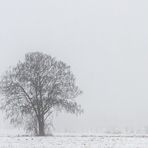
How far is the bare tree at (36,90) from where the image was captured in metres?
50.9

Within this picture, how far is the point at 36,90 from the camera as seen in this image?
2012 inches

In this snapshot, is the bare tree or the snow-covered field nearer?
the snow-covered field

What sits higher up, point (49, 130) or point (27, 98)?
point (27, 98)

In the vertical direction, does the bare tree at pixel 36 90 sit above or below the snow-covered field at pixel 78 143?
above

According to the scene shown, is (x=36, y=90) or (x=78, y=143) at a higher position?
(x=36, y=90)

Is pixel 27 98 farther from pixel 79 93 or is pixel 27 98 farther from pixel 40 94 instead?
pixel 79 93

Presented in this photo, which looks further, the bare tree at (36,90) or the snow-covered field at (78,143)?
the bare tree at (36,90)

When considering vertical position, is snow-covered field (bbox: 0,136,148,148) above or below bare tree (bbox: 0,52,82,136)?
below

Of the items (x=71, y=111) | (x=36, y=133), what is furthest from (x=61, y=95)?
(x=36, y=133)

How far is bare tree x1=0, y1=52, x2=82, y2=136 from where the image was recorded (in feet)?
167

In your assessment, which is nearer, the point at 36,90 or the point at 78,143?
the point at 78,143

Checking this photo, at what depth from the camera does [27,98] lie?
170 feet

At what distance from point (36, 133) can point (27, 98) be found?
4.40 meters

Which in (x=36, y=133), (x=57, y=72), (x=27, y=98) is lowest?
(x=36, y=133)
